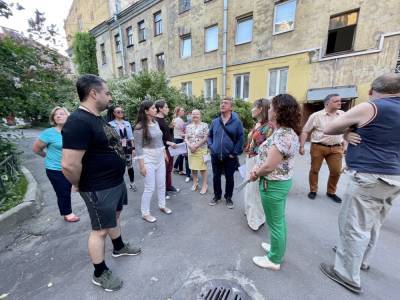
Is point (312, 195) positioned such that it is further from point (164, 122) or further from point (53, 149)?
point (53, 149)

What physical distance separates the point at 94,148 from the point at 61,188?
1836mm

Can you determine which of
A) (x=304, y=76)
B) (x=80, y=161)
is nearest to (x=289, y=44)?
(x=304, y=76)

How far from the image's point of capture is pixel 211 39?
1175cm

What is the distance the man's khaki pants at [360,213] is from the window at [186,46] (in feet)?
43.0

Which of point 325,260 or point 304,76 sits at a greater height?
point 304,76

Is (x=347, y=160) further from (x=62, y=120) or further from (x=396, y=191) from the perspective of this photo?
(x=62, y=120)

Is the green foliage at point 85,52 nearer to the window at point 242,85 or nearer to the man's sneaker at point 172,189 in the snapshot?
the window at point 242,85

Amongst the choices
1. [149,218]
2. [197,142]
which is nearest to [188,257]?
[149,218]

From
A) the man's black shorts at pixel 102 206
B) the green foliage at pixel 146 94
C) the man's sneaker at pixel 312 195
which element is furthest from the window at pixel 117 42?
the man's black shorts at pixel 102 206

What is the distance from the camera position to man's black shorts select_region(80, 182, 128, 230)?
1.82m

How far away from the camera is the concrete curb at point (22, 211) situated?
2.89 metres

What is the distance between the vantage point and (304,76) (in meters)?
8.77

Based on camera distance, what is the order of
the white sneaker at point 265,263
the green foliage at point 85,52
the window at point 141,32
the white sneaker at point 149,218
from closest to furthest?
the white sneaker at point 265,263 < the white sneaker at point 149,218 < the window at point 141,32 < the green foliage at point 85,52

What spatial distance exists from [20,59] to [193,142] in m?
3.30
